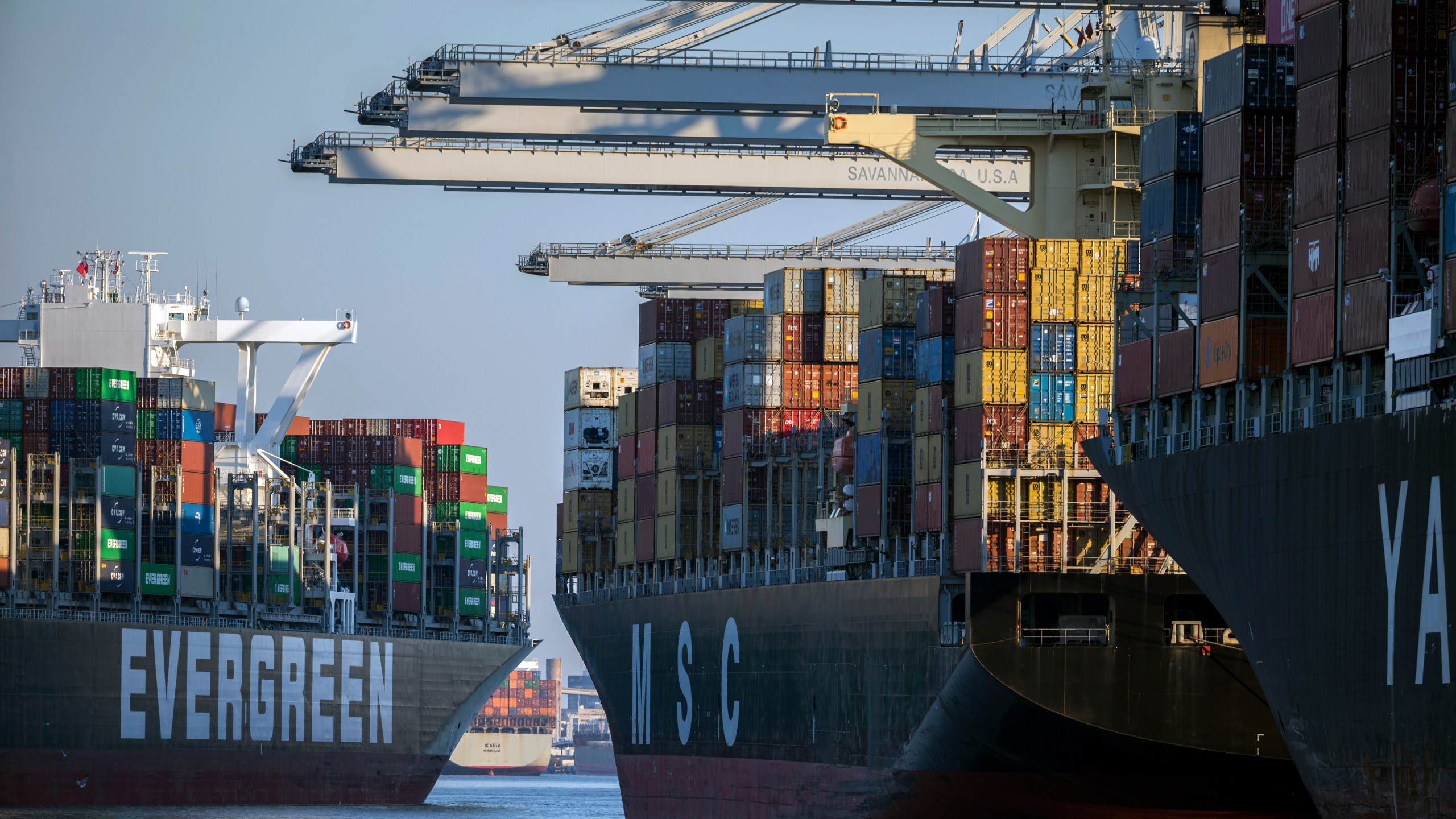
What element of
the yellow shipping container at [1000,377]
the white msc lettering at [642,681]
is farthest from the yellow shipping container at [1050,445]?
the white msc lettering at [642,681]

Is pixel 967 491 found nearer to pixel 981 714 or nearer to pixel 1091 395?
pixel 1091 395

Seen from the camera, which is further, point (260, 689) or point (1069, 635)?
point (260, 689)

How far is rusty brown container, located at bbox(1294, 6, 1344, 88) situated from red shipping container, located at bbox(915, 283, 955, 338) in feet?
35.3

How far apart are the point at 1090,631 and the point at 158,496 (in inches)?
1307

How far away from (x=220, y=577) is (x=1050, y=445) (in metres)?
35.0

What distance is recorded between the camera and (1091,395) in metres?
37.0

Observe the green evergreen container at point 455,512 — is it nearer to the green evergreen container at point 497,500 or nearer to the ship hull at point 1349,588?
the green evergreen container at point 497,500

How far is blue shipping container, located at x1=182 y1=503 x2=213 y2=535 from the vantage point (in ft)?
202

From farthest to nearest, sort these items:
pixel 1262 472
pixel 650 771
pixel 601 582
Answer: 1. pixel 601 582
2. pixel 650 771
3. pixel 1262 472

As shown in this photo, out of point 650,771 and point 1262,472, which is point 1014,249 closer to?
point 1262,472

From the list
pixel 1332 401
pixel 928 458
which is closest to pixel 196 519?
pixel 928 458

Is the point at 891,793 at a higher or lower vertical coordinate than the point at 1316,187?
lower

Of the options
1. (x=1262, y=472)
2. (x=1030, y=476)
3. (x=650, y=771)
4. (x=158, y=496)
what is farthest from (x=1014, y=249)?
(x=158, y=496)

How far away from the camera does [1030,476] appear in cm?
3625
